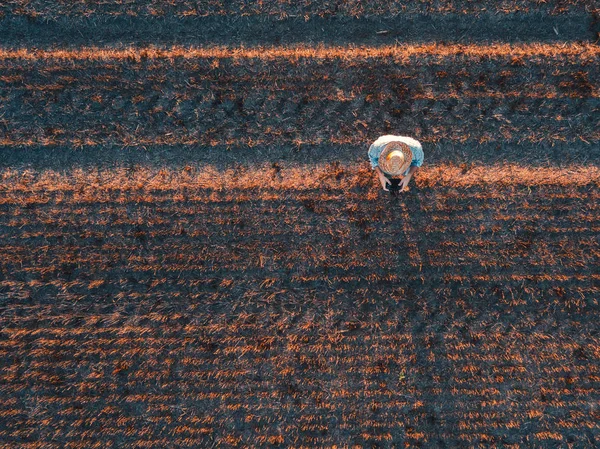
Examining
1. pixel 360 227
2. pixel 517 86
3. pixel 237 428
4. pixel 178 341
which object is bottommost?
pixel 237 428

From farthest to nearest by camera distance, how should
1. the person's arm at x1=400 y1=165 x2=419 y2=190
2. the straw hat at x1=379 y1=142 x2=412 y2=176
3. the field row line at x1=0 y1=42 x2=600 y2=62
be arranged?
the field row line at x1=0 y1=42 x2=600 y2=62, the person's arm at x1=400 y1=165 x2=419 y2=190, the straw hat at x1=379 y1=142 x2=412 y2=176

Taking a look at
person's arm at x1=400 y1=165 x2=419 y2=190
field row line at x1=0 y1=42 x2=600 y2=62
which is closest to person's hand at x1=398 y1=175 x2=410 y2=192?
person's arm at x1=400 y1=165 x2=419 y2=190

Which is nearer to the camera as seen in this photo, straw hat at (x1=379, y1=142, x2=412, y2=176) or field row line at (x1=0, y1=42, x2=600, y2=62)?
straw hat at (x1=379, y1=142, x2=412, y2=176)

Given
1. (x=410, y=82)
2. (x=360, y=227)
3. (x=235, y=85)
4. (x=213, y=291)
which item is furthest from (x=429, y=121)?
(x=213, y=291)

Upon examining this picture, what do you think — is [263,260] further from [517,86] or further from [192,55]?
[517,86]

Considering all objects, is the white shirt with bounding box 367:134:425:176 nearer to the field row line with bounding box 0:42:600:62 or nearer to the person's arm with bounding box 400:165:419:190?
the person's arm with bounding box 400:165:419:190

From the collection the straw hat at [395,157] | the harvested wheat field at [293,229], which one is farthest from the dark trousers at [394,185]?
the harvested wheat field at [293,229]

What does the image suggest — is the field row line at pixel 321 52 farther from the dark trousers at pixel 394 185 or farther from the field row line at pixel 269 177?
the dark trousers at pixel 394 185

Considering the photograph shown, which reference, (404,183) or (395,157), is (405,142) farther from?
(404,183)
